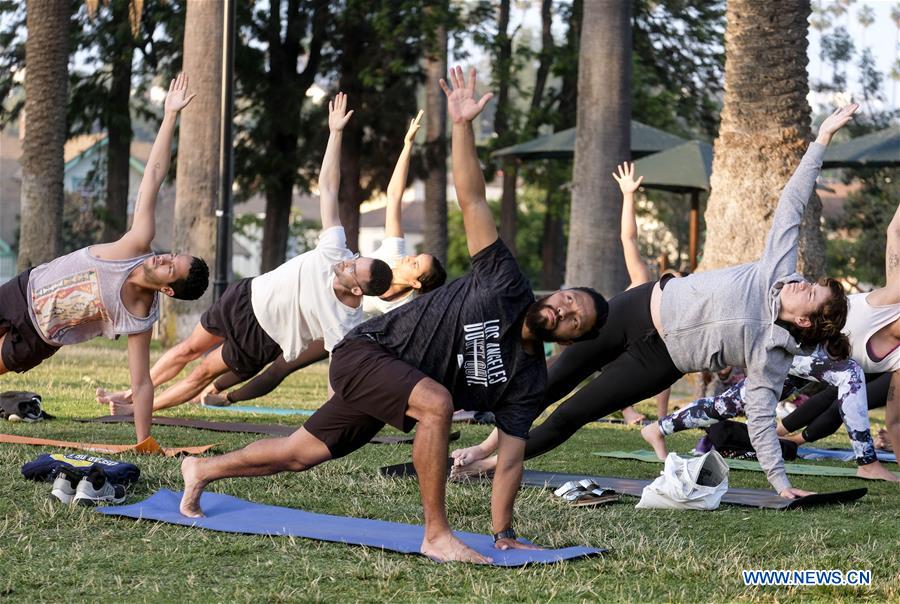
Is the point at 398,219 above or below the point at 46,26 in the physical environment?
below

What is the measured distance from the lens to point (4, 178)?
3031 inches

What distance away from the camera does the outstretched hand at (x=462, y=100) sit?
5.42 m

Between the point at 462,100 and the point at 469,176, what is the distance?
376 millimetres

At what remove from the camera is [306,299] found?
28.6 feet

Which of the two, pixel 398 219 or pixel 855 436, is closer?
pixel 855 436

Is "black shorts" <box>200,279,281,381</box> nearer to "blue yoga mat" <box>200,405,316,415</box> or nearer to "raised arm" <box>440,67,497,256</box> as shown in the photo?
"blue yoga mat" <box>200,405,316,415</box>

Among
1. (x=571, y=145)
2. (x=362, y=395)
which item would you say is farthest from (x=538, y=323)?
(x=571, y=145)

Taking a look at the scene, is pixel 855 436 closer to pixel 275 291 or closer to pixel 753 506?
pixel 753 506

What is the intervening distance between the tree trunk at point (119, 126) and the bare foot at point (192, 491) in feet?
68.6

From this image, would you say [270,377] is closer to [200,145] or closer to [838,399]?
[838,399]

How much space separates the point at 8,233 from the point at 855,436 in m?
72.7

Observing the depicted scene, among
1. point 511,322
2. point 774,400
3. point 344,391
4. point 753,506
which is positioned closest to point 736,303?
point 774,400

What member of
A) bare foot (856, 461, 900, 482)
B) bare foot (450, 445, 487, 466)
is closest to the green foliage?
bare foot (856, 461, 900, 482)

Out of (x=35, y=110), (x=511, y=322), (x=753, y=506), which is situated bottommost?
(x=753, y=506)
